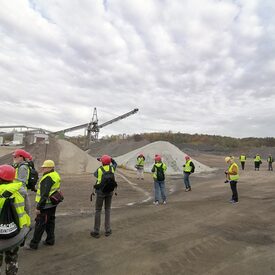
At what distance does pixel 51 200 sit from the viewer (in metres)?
6.16

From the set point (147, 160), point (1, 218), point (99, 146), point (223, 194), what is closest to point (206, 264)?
point (1, 218)

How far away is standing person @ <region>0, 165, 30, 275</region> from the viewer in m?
3.97

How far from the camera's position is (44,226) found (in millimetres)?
6340

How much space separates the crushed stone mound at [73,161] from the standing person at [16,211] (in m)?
19.9

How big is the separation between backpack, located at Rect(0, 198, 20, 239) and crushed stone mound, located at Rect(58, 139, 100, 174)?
20.1 meters

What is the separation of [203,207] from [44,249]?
6230mm

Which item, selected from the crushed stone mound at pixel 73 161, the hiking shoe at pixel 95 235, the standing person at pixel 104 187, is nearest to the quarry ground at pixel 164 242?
the hiking shoe at pixel 95 235

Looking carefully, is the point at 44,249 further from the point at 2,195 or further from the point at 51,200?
the point at 2,195

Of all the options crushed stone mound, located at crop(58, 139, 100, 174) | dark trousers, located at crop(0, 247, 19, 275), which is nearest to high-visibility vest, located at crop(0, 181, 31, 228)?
dark trousers, located at crop(0, 247, 19, 275)

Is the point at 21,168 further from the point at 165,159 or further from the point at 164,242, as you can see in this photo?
the point at 165,159

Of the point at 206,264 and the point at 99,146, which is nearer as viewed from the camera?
the point at 206,264

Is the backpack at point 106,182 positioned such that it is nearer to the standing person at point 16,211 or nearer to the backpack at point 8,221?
the standing person at point 16,211

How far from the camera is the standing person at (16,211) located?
3967 mm

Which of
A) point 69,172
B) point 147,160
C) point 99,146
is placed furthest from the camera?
point 99,146
